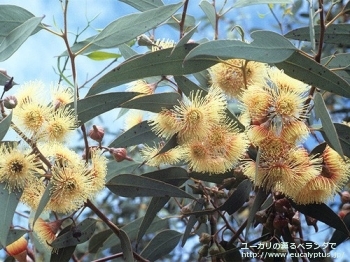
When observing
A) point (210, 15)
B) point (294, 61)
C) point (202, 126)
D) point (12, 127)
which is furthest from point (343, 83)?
point (12, 127)

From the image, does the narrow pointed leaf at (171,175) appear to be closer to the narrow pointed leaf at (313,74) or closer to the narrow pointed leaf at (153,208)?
the narrow pointed leaf at (153,208)

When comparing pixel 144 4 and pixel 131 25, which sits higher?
pixel 144 4

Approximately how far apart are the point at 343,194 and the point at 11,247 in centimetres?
74

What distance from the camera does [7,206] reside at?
3.67 feet

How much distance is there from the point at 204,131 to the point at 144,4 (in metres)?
0.37

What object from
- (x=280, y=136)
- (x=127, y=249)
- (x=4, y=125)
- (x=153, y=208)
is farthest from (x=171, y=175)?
(x=4, y=125)

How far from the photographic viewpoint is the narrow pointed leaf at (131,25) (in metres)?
1.14

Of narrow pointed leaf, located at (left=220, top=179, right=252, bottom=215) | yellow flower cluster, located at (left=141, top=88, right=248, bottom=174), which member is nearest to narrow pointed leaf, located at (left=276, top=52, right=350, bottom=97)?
yellow flower cluster, located at (left=141, top=88, right=248, bottom=174)

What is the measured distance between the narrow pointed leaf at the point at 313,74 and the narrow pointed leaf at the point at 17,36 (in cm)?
45

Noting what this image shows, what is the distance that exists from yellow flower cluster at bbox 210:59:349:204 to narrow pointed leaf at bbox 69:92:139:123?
19 centimetres

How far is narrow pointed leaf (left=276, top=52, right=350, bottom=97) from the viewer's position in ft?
3.71

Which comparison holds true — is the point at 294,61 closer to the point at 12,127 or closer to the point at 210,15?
the point at 210,15

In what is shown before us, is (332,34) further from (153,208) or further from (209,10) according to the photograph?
(153,208)

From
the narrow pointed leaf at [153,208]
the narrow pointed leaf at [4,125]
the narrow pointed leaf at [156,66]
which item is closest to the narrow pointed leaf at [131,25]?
the narrow pointed leaf at [156,66]
